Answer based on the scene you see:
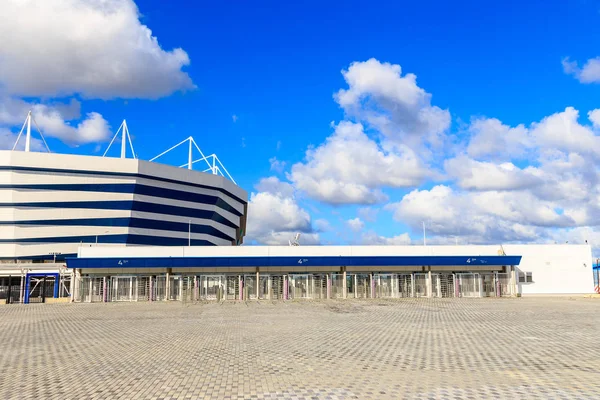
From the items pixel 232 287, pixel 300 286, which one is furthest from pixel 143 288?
pixel 300 286

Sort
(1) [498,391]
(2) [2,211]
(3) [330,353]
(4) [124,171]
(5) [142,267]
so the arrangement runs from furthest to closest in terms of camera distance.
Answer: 1. (4) [124,171]
2. (2) [2,211]
3. (5) [142,267]
4. (3) [330,353]
5. (1) [498,391]

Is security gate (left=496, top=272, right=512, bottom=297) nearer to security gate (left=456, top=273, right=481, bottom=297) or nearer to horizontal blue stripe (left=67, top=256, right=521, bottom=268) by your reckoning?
horizontal blue stripe (left=67, top=256, right=521, bottom=268)

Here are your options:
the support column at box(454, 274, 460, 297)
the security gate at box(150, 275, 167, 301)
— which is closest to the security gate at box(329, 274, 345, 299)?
the support column at box(454, 274, 460, 297)

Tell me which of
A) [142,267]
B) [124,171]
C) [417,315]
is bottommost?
[417,315]

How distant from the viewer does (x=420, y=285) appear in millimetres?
50062

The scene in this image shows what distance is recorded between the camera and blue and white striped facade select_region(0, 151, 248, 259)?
87062 mm

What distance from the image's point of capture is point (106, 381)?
1273 centimetres

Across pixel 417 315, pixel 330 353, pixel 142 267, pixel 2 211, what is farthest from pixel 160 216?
pixel 330 353

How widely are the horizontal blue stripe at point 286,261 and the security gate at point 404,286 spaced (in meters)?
1.81

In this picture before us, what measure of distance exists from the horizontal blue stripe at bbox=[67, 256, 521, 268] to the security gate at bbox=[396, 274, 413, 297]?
5.94ft

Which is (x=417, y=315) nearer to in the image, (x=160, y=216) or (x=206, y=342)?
(x=206, y=342)

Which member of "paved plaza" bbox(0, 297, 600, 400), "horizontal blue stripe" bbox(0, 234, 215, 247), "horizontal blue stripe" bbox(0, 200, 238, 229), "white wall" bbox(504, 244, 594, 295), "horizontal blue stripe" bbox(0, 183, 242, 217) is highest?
"horizontal blue stripe" bbox(0, 183, 242, 217)

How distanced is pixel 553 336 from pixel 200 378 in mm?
15185

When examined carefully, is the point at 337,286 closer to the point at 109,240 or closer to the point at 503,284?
the point at 503,284
